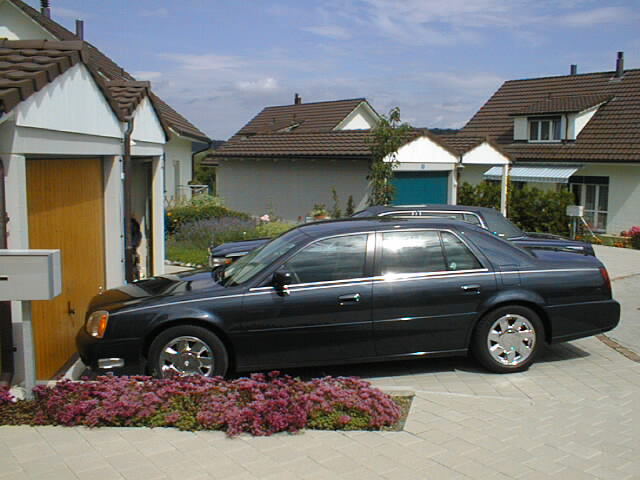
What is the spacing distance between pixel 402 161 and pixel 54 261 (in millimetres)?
14835

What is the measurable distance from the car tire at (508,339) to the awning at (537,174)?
20795 mm

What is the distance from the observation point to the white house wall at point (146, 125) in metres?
9.98

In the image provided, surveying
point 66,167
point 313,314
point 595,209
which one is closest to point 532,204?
point 595,209

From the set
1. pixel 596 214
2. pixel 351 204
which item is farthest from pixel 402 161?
pixel 596 214

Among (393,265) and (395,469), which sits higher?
(393,265)

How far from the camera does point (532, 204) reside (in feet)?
75.9

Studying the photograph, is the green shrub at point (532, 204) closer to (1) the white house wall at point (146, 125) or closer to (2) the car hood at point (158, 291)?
(1) the white house wall at point (146, 125)

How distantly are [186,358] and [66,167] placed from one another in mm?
2497

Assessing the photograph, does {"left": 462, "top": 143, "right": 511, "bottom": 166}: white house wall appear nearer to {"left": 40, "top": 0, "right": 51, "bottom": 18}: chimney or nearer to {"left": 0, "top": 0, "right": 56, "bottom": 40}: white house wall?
{"left": 0, "top": 0, "right": 56, "bottom": 40}: white house wall

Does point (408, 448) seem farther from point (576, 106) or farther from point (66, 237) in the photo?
point (576, 106)

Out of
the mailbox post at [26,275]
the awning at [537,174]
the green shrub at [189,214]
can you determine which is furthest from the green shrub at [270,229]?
the awning at [537,174]

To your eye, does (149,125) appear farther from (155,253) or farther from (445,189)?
(445,189)

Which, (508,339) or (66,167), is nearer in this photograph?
(508,339)

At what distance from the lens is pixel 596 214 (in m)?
26.8
